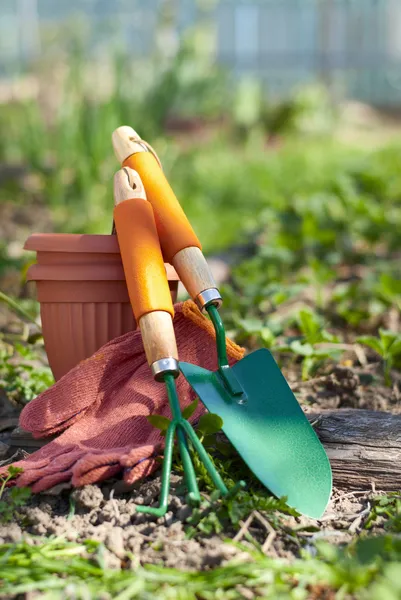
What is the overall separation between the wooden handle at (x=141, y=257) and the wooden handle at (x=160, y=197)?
37 millimetres

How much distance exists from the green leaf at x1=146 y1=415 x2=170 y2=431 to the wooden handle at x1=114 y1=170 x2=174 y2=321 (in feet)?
0.71

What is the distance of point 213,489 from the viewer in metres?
1.33

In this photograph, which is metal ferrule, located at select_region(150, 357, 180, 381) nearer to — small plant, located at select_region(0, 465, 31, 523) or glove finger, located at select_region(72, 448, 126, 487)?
glove finger, located at select_region(72, 448, 126, 487)

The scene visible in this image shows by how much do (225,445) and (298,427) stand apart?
15cm

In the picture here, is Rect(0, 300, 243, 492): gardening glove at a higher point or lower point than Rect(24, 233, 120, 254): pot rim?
lower

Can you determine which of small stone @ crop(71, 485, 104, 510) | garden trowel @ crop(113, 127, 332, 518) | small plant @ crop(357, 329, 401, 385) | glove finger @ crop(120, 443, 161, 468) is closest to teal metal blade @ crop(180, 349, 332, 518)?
garden trowel @ crop(113, 127, 332, 518)

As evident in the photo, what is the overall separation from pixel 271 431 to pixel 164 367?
244 millimetres

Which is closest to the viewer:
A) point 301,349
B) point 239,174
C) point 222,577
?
point 222,577

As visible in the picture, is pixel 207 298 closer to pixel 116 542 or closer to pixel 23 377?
pixel 116 542

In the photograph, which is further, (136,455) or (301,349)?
(301,349)

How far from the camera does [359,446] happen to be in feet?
4.95

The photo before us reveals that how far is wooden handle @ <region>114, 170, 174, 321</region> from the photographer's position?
148 cm

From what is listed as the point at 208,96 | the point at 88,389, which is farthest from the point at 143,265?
the point at 208,96

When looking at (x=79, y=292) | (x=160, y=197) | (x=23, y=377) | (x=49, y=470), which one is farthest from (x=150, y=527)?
(x=23, y=377)
